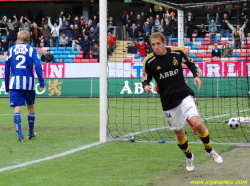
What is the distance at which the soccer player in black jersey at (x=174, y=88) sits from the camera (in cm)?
686

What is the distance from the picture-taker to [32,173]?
656cm

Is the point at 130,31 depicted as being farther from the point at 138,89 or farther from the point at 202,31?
the point at 138,89

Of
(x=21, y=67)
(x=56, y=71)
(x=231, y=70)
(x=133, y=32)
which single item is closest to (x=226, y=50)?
(x=231, y=70)

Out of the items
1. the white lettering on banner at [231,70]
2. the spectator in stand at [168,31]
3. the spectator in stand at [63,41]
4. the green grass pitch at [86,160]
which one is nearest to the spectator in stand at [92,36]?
the spectator in stand at [63,41]

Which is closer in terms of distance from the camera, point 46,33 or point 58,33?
point 46,33

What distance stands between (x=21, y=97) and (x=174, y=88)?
13.2 ft

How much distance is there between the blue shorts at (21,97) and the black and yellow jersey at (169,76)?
140 inches

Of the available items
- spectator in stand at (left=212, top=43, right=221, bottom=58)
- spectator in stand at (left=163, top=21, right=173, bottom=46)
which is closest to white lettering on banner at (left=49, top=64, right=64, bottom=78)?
spectator in stand at (left=163, top=21, right=173, bottom=46)

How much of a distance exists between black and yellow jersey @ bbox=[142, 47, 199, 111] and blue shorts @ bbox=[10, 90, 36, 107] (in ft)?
11.7

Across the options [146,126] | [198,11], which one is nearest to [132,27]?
[198,11]

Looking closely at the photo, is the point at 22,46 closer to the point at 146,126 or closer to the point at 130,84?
the point at 146,126

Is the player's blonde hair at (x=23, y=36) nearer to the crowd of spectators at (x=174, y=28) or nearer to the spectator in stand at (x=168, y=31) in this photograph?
the spectator in stand at (x=168, y=31)

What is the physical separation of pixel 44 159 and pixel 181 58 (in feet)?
8.60

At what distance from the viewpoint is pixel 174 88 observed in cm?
698
